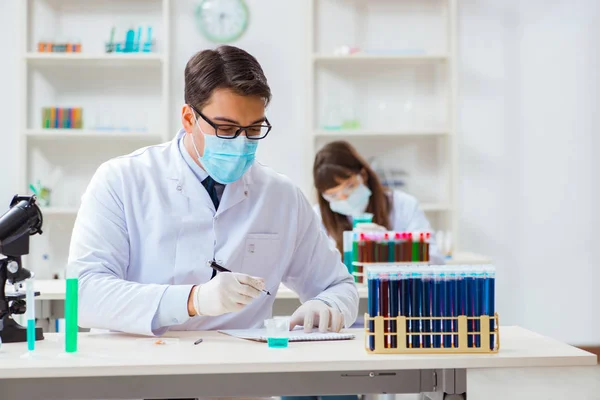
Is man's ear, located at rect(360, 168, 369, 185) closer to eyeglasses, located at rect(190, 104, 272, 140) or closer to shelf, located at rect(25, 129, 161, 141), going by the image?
shelf, located at rect(25, 129, 161, 141)

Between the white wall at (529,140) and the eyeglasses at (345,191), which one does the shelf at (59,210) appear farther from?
the white wall at (529,140)

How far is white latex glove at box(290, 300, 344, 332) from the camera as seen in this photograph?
1.80m

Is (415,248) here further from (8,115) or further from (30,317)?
(8,115)

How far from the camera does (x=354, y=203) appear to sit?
3.67 m

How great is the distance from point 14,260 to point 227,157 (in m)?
0.54

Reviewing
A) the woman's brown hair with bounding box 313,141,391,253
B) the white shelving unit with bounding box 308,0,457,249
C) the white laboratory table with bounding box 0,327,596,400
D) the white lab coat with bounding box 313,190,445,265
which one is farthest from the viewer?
the white shelving unit with bounding box 308,0,457,249

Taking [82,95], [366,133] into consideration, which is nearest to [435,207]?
[366,133]

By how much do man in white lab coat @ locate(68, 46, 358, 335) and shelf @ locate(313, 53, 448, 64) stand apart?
242cm

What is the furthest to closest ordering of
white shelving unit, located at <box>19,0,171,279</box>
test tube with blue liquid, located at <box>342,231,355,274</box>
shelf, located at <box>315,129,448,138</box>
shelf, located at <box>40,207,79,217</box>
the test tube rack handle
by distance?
white shelving unit, located at <box>19,0,171,279</box> → shelf, located at <box>315,129,448,138</box> → shelf, located at <box>40,207,79,217</box> → test tube with blue liquid, located at <box>342,231,355,274</box> → the test tube rack handle

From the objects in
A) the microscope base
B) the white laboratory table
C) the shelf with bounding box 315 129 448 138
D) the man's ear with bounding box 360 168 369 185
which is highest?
the shelf with bounding box 315 129 448 138

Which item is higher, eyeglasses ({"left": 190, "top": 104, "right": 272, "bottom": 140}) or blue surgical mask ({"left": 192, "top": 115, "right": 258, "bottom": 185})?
eyeglasses ({"left": 190, "top": 104, "right": 272, "bottom": 140})

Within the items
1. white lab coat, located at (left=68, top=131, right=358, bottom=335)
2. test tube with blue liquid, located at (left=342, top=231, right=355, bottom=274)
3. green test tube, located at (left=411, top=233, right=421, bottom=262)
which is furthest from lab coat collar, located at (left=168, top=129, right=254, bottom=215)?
test tube with blue liquid, located at (left=342, top=231, right=355, bottom=274)

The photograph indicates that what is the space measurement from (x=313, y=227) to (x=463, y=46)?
2945 mm

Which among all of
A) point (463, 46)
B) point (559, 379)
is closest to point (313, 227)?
point (559, 379)
